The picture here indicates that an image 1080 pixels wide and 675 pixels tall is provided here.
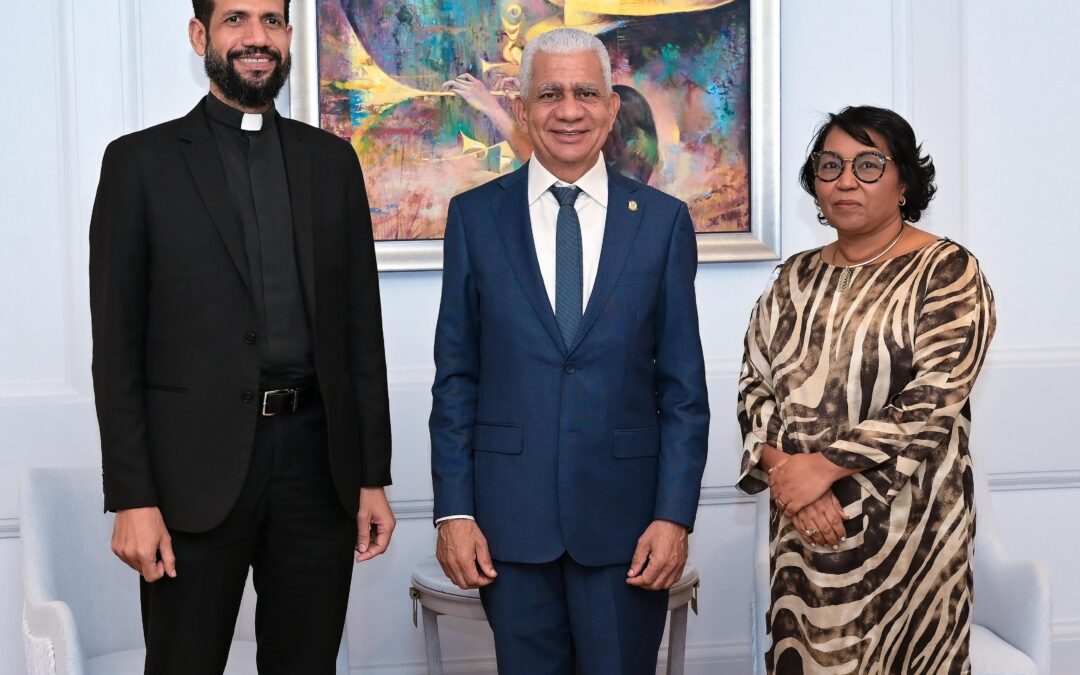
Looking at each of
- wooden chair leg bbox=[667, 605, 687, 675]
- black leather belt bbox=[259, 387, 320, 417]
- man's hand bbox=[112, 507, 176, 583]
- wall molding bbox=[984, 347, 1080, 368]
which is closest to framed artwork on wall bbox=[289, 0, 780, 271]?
wall molding bbox=[984, 347, 1080, 368]

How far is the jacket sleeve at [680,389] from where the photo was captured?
215cm

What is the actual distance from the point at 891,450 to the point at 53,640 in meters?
1.87

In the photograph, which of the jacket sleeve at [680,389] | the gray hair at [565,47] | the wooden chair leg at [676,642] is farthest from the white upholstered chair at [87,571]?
the gray hair at [565,47]

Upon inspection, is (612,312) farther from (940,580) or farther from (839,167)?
(940,580)

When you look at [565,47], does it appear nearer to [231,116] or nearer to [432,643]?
[231,116]

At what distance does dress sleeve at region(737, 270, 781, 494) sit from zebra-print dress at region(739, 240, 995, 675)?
40mm

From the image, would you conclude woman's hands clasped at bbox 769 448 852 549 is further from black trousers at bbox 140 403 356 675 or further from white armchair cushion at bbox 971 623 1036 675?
black trousers at bbox 140 403 356 675

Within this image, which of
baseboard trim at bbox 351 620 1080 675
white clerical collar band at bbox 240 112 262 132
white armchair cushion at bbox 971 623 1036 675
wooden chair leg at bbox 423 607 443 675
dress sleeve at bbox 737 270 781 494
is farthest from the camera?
baseboard trim at bbox 351 620 1080 675

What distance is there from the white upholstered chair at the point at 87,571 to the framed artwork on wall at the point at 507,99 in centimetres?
110

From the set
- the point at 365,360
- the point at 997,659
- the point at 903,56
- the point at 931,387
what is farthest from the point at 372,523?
the point at 903,56

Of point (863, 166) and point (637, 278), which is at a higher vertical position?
point (863, 166)

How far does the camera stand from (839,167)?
230cm

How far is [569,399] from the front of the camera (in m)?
2.12

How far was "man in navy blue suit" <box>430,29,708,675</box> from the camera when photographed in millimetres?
2123
